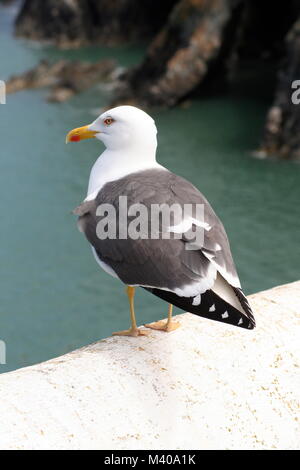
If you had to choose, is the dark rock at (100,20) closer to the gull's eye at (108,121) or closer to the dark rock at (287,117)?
the dark rock at (287,117)

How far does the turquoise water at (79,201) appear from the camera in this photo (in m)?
10.8

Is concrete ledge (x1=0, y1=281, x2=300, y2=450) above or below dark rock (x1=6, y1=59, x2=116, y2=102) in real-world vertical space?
below

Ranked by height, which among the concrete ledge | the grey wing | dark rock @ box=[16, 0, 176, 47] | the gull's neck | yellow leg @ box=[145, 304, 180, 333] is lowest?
the concrete ledge

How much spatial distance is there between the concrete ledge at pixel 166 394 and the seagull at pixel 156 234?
38 cm

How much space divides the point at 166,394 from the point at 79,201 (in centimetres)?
1097

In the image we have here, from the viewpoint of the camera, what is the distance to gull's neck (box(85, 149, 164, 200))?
15.4ft

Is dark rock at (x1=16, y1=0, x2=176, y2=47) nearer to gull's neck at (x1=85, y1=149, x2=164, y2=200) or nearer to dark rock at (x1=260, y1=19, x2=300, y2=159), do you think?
dark rock at (x1=260, y1=19, x2=300, y2=159)

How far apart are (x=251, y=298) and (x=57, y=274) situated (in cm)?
753

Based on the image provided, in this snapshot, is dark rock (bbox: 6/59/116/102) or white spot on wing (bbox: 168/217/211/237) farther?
dark rock (bbox: 6/59/116/102)

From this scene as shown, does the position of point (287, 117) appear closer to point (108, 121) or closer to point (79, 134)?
point (79, 134)

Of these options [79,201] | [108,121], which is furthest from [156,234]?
[79,201]

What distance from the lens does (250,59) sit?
27.0 metres

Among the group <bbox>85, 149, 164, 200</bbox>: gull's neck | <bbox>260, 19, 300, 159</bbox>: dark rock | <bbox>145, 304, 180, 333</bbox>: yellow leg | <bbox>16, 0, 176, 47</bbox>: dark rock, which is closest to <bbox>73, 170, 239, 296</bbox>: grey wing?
<bbox>85, 149, 164, 200</bbox>: gull's neck

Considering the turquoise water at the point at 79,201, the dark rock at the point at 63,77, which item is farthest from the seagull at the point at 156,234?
the dark rock at the point at 63,77
